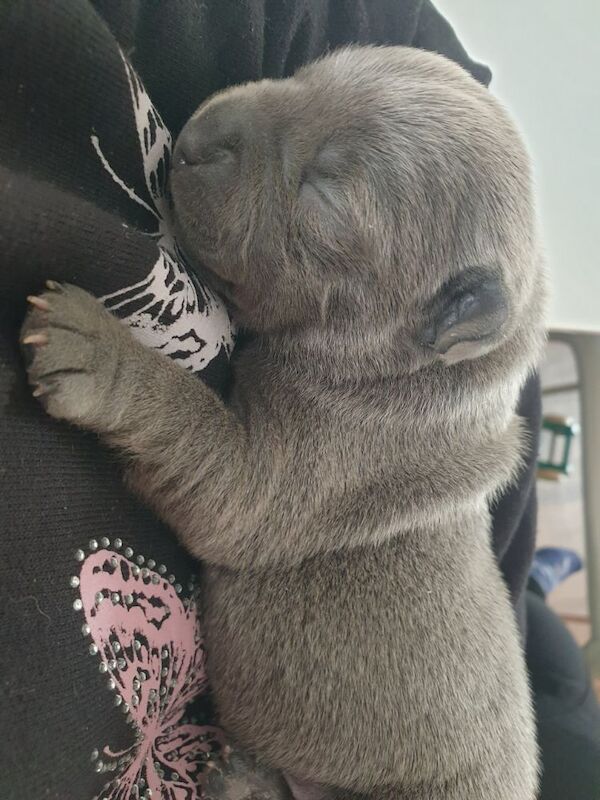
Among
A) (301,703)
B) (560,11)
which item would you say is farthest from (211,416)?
(560,11)

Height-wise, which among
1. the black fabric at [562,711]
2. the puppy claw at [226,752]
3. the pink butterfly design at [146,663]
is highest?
the pink butterfly design at [146,663]

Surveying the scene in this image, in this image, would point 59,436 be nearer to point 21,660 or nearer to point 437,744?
point 21,660

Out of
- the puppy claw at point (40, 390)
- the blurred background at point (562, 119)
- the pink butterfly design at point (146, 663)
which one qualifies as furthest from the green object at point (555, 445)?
the puppy claw at point (40, 390)

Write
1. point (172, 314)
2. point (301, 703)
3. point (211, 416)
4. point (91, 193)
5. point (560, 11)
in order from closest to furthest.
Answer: point (91, 193) < point (172, 314) < point (211, 416) < point (301, 703) < point (560, 11)

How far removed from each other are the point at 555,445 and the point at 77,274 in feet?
16.3

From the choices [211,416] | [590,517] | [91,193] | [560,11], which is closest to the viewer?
[91,193]

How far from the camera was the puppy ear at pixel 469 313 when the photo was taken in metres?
1.54

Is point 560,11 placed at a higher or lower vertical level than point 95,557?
higher

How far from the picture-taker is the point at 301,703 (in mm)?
1676

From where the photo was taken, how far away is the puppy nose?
1.38 metres

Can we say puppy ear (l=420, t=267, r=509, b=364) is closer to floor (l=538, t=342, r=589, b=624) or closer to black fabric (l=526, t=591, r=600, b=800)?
black fabric (l=526, t=591, r=600, b=800)

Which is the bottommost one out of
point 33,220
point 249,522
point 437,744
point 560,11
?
point 437,744

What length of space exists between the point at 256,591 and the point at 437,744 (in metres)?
0.62

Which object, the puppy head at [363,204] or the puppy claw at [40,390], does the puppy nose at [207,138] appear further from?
the puppy claw at [40,390]
